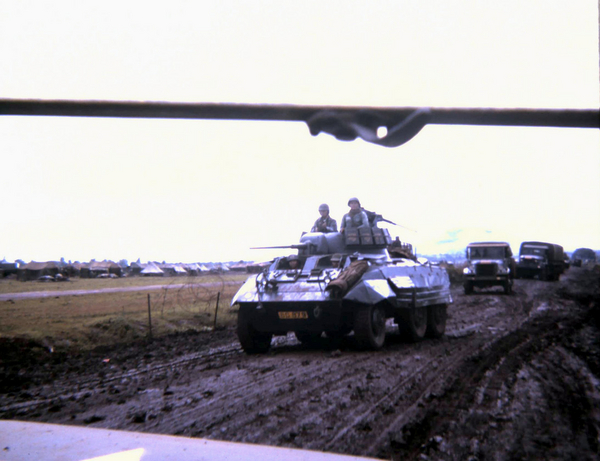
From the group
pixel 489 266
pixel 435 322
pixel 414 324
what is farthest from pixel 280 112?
pixel 489 266

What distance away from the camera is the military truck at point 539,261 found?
34.1m

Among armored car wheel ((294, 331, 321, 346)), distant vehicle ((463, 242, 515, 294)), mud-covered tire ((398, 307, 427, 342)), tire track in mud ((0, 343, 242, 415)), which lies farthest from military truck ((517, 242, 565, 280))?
tire track in mud ((0, 343, 242, 415))

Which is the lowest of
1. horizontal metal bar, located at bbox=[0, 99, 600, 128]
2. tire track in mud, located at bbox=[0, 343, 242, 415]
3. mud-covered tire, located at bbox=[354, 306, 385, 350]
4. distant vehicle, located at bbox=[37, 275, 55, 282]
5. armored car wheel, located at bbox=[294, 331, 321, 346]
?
armored car wheel, located at bbox=[294, 331, 321, 346]

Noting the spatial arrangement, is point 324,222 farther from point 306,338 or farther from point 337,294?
point 337,294

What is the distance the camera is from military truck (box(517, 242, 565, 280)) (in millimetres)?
34094

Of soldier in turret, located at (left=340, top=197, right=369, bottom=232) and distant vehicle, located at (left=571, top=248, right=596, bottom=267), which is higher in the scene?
soldier in turret, located at (left=340, top=197, right=369, bottom=232)

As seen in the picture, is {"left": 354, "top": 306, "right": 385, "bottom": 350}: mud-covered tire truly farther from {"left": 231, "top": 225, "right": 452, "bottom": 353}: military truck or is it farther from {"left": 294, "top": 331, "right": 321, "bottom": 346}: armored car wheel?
{"left": 294, "top": 331, "right": 321, "bottom": 346}: armored car wheel

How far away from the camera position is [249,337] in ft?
31.3

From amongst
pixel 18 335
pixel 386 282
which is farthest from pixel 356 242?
pixel 18 335

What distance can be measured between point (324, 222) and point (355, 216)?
655 mm

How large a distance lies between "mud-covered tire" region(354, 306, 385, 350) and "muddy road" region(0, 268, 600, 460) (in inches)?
7.9

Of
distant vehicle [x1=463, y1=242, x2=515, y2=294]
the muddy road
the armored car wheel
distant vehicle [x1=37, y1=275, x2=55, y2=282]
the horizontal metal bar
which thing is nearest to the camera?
the horizontal metal bar

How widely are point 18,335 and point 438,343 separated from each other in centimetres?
773

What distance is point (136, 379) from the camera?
24.2ft
